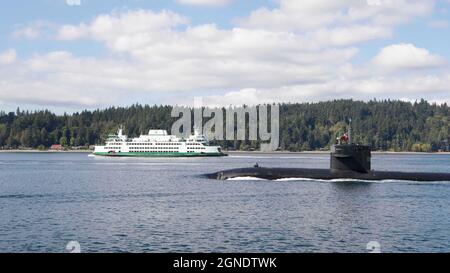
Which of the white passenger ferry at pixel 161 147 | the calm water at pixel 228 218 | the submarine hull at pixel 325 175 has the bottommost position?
the calm water at pixel 228 218

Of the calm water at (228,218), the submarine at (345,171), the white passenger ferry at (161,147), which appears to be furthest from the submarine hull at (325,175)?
the white passenger ferry at (161,147)

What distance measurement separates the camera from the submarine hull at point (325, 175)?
193 feet

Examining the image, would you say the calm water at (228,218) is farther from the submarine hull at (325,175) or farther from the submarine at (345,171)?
the submarine at (345,171)

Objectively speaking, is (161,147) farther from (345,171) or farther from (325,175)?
(345,171)

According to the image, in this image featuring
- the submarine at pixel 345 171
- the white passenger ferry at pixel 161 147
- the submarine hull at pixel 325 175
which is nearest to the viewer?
the submarine at pixel 345 171

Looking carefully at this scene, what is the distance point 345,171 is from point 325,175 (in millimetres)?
5049

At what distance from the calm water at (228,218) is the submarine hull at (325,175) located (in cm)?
124

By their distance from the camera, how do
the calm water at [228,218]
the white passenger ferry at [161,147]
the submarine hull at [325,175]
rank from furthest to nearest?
the white passenger ferry at [161,147] < the submarine hull at [325,175] < the calm water at [228,218]

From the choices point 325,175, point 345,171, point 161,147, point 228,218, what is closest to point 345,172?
point 345,171

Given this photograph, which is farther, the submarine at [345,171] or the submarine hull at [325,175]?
the submarine hull at [325,175]

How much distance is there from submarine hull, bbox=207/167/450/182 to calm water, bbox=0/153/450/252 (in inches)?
48.7

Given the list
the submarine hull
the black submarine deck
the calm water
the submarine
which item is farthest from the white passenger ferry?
the calm water
